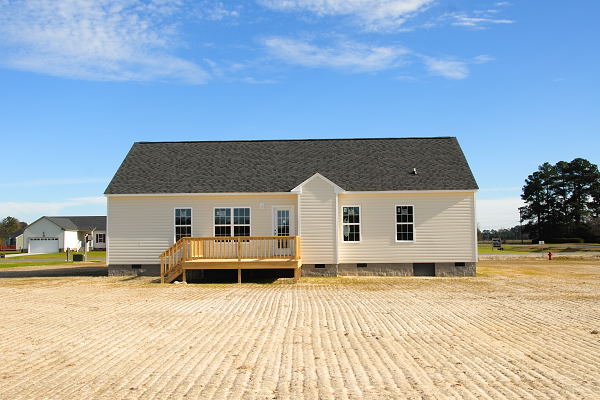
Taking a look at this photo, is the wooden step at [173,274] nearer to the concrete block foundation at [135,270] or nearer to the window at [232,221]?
the concrete block foundation at [135,270]

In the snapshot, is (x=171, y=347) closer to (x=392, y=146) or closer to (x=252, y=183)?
(x=252, y=183)

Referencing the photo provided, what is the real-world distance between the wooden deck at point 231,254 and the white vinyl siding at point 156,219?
87 cm

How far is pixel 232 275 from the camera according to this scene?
25922 mm

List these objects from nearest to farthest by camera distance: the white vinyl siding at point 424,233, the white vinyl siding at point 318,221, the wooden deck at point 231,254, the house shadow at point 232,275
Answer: the wooden deck at point 231,254 < the white vinyl siding at point 318,221 < the house shadow at point 232,275 < the white vinyl siding at point 424,233

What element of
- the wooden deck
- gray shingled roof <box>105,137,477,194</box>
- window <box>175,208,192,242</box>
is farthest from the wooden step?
gray shingled roof <box>105,137,477,194</box>

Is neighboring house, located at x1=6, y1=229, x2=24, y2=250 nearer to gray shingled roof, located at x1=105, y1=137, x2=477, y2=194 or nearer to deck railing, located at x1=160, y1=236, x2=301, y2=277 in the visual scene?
gray shingled roof, located at x1=105, y1=137, x2=477, y2=194

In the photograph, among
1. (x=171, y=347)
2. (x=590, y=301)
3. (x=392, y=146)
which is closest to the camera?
(x=171, y=347)

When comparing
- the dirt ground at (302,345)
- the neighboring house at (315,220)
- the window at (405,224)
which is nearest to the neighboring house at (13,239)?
the neighboring house at (315,220)

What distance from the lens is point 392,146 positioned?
28.2 meters

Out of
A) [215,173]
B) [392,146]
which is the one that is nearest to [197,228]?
[215,173]

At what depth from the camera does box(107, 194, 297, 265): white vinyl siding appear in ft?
81.8

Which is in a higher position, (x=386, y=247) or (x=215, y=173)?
(x=215, y=173)

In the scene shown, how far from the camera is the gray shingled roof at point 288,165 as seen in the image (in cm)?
2508

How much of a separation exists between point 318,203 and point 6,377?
17.0m
